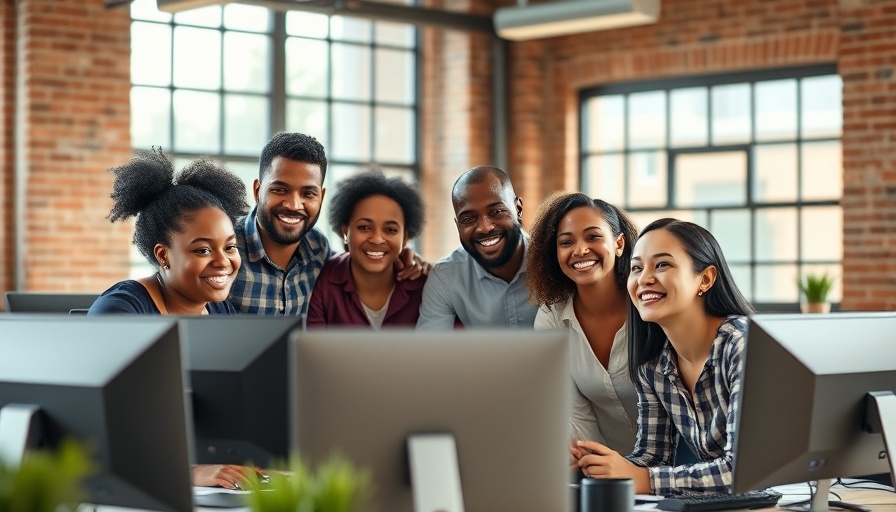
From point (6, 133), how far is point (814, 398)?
5.20 m

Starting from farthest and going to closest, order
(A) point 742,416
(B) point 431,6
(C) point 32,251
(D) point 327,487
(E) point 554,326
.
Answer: (B) point 431,6 < (C) point 32,251 < (E) point 554,326 < (A) point 742,416 < (D) point 327,487

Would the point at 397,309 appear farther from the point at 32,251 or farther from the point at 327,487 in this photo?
the point at 32,251

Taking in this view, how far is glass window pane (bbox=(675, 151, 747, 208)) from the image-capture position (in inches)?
292

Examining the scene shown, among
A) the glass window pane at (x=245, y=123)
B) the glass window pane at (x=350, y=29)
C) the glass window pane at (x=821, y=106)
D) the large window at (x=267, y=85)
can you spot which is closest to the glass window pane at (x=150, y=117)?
the large window at (x=267, y=85)

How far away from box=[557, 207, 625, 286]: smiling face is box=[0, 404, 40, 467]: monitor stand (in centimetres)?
165

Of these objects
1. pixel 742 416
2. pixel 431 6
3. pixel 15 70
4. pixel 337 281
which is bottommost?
pixel 742 416

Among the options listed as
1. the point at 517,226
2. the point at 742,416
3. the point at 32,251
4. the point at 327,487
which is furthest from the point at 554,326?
the point at 32,251

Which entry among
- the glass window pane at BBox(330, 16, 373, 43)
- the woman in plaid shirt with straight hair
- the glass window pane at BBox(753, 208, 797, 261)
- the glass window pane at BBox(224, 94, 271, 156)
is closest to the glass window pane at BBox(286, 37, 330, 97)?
the glass window pane at BBox(330, 16, 373, 43)

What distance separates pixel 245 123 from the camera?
7.34 meters

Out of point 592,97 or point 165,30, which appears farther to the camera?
point 592,97

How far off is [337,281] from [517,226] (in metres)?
0.63

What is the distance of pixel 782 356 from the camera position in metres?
2.24

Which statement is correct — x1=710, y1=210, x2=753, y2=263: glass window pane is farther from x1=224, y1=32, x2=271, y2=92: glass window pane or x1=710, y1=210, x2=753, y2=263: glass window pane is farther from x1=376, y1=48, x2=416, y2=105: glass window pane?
x1=224, y1=32, x2=271, y2=92: glass window pane

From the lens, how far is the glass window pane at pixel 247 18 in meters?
7.26
